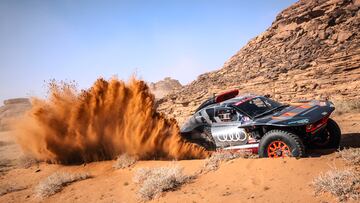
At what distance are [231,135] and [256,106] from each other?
1.10 metres

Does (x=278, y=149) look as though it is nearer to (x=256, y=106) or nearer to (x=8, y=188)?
(x=256, y=106)

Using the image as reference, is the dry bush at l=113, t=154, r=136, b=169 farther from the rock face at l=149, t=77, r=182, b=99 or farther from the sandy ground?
the rock face at l=149, t=77, r=182, b=99

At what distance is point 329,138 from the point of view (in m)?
7.22

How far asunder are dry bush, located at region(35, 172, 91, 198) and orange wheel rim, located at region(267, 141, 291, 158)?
523cm

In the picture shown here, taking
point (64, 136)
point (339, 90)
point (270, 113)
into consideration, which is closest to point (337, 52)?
point (339, 90)

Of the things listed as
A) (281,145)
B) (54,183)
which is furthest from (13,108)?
(281,145)

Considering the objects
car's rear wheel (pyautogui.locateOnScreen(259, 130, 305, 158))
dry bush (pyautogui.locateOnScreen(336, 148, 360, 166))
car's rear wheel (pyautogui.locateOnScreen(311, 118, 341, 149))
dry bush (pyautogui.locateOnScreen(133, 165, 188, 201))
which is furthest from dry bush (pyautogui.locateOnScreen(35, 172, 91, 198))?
dry bush (pyautogui.locateOnScreen(336, 148, 360, 166))

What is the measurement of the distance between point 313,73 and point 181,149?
1532cm

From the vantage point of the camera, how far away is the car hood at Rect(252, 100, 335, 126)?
6184mm

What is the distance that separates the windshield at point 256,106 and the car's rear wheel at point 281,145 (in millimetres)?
1200

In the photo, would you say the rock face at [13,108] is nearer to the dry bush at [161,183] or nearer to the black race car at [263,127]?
the black race car at [263,127]

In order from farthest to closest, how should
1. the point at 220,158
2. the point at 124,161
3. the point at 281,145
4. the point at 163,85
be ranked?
the point at 163,85 → the point at 124,161 → the point at 220,158 → the point at 281,145

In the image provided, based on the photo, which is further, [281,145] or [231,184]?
[281,145]

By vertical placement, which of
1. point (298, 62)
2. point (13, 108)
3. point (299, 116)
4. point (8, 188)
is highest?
point (13, 108)
